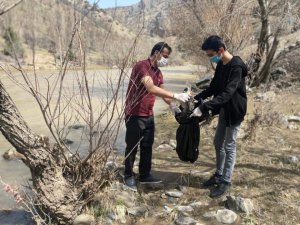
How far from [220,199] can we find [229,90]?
138 centimetres

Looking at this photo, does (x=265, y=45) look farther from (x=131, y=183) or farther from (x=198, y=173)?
(x=131, y=183)

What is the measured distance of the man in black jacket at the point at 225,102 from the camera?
15.7ft

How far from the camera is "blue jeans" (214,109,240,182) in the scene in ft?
16.6

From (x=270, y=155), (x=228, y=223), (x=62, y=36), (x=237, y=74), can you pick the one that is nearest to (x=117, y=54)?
(x=62, y=36)

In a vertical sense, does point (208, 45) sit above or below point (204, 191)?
above

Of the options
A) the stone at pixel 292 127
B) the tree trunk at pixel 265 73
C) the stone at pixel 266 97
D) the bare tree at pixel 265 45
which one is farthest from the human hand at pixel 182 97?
the tree trunk at pixel 265 73

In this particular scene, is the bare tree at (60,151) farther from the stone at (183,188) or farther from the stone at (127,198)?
the stone at (183,188)

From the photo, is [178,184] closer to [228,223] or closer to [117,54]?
[228,223]

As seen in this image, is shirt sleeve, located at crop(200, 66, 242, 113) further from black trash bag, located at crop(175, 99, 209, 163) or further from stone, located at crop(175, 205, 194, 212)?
stone, located at crop(175, 205, 194, 212)

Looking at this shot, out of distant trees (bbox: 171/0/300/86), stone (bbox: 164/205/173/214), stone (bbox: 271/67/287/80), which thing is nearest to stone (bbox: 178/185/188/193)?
stone (bbox: 164/205/173/214)

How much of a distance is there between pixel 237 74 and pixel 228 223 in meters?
1.65

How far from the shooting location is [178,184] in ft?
18.8

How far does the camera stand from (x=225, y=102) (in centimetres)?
478

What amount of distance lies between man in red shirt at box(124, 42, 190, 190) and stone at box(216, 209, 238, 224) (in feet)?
4.00
